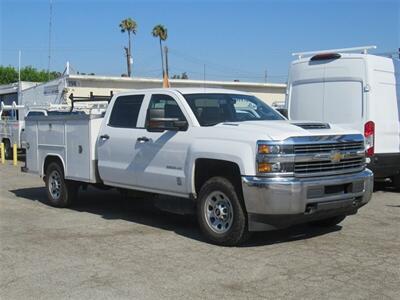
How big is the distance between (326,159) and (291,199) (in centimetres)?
73

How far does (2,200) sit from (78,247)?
4.79 m

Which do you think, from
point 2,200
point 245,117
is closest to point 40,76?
point 2,200

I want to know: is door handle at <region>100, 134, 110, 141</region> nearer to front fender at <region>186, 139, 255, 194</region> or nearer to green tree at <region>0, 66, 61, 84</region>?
front fender at <region>186, 139, 255, 194</region>

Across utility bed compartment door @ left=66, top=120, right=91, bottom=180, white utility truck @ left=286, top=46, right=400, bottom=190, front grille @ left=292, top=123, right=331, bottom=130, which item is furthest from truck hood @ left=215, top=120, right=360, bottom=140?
white utility truck @ left=286, top=46, right=400, bottom=190

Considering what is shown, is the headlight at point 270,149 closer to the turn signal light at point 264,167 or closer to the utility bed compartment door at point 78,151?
the turn signal light at point 264,167

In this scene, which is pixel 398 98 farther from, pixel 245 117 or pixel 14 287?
pixel 14 287

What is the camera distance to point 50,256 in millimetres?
6770

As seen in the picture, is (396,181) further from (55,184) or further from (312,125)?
(55,184)

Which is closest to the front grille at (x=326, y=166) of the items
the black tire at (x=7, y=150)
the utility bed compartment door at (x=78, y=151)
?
the utility bed compartment door at (x=78, y=151)

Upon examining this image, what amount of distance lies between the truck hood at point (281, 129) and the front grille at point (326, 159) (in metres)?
0.17

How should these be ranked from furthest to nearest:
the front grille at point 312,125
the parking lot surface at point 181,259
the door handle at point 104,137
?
the door handle at point 104,137, the front grille at point 312,125, the parking lot surface at point 181,259

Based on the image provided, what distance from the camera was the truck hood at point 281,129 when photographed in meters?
6.71

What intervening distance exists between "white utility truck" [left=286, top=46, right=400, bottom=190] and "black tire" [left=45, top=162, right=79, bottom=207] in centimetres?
459

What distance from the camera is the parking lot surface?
17.7 feet
